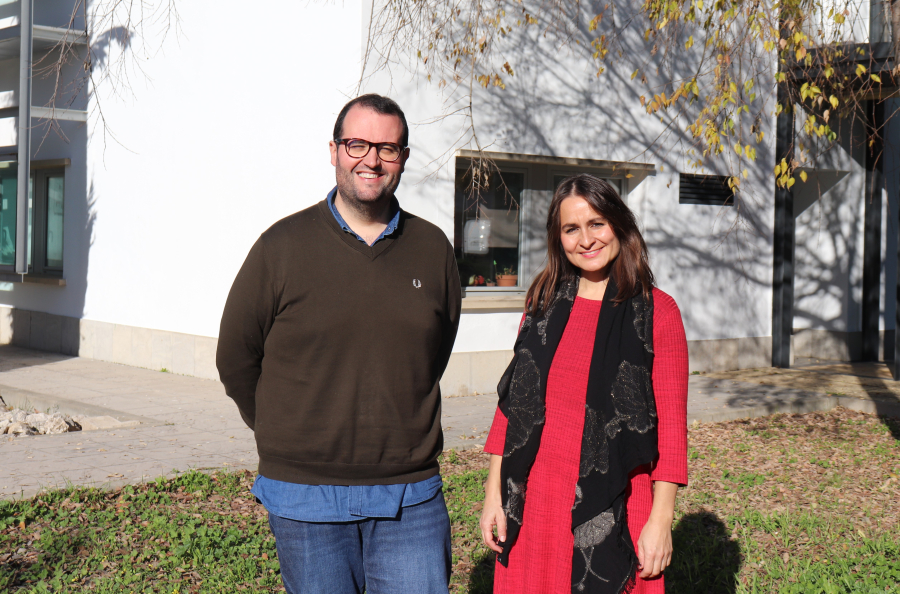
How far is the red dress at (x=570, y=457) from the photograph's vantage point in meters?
2.58

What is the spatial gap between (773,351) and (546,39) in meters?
5.98

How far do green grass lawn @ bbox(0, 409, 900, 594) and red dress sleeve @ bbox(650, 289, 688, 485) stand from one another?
6.88 feet

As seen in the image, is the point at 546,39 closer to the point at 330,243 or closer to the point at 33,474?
the point at 33,474

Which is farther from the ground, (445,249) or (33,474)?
(445,249)

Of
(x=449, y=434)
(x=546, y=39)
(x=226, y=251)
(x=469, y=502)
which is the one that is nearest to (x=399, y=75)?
(x=546, y=39)

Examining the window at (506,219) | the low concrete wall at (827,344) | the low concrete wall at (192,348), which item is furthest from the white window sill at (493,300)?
the low concrete wall at (827,344)

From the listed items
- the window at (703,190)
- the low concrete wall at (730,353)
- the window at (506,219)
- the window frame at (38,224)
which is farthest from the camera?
the window frame at (38,224)

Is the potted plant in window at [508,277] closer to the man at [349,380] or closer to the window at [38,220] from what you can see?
the window at [38,220]

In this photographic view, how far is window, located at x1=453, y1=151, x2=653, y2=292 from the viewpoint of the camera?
9.97m

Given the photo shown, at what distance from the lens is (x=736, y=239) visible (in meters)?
12.3

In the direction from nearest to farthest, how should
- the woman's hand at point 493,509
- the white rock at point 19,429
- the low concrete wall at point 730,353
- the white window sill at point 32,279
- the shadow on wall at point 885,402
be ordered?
the woman's hand at point 493,509 → the white rock at point 19,429 → the shadow on wall at point 885,402 → the low concrete wall at point 730,353 → the white window sill at point 32,279

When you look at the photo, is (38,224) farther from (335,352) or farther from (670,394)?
(670,394)

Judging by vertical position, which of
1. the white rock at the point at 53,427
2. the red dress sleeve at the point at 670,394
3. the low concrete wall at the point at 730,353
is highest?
the red dress sleeve at the point at 670,394

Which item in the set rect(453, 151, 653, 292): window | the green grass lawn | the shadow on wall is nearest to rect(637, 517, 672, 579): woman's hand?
the green grass lawn
